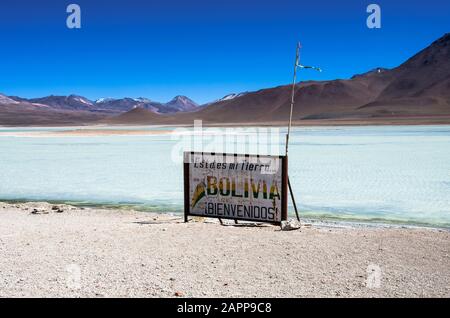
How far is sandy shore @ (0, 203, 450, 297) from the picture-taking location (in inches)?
182

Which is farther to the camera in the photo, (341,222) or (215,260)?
(341,222)

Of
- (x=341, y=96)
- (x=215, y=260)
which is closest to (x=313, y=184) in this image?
(x=215, y=260)

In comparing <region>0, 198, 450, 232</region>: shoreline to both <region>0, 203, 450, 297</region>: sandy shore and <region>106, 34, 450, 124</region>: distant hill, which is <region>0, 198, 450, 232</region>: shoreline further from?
<region>106, 34, 450, 124</region>: distant hill

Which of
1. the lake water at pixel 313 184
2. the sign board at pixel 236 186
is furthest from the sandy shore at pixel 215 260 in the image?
the lake water at pixel 313 184

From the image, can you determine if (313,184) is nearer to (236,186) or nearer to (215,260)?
(236,186)

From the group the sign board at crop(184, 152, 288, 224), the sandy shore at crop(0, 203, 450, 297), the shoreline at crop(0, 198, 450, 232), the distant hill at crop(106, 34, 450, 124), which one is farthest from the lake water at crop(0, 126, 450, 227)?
the distant hill at crop(106, 34, 450, 124)

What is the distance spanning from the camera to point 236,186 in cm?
752

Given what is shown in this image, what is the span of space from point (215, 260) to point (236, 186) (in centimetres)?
207

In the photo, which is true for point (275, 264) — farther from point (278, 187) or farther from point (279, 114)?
point (279, 114)

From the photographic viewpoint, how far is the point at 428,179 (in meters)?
12.8

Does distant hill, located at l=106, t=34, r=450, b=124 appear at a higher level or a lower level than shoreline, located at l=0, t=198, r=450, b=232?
higher

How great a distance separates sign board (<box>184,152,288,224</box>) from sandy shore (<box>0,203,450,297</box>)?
228mm
